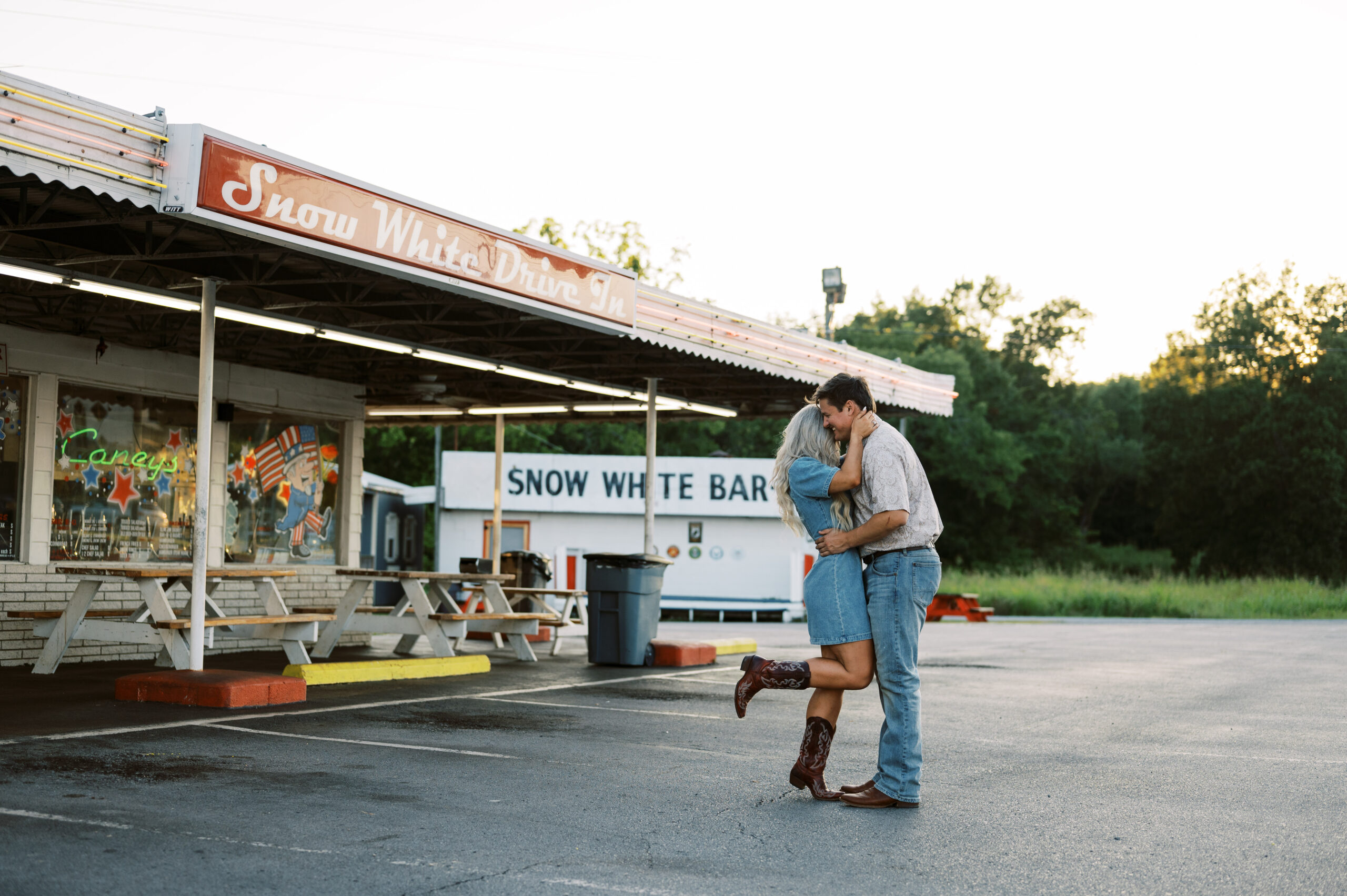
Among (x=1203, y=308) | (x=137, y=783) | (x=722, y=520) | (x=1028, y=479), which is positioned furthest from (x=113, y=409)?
(x=1203, y=308)

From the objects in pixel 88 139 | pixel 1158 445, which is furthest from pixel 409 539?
pixel 1158 445

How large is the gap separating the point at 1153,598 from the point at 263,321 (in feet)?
97.1

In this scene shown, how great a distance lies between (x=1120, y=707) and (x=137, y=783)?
26.6ft

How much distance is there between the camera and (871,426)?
6.18 metres

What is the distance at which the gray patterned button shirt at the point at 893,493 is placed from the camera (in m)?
6.04

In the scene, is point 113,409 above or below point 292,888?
above

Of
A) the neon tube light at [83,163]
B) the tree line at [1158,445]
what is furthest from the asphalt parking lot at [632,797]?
the tree line at [1158,445]

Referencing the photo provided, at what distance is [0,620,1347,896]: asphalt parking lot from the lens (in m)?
4.66

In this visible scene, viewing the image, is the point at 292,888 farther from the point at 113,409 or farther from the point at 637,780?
the point at 113,409

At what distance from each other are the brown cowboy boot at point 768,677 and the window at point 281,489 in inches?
400

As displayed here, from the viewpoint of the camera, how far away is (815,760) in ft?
20.4

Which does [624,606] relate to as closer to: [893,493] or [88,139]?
[88,139]

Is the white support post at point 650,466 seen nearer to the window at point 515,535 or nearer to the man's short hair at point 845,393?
the man's short hair at point 845,393

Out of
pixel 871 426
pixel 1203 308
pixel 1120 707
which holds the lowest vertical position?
pixel 1120 707
